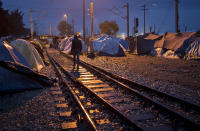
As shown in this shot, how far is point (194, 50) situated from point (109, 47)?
29.2 ft

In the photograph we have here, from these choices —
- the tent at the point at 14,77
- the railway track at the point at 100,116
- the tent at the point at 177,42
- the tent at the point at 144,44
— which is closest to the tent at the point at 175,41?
the tent at the point at 177,42

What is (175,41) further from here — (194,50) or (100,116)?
(100,116)

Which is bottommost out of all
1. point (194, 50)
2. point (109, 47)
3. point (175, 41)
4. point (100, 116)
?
point (100, 116)

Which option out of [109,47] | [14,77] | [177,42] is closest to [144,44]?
[109,47]

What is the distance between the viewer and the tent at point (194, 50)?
1543cm

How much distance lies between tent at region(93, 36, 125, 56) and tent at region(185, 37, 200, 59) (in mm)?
7185

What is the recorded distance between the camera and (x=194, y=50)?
15.7 meters

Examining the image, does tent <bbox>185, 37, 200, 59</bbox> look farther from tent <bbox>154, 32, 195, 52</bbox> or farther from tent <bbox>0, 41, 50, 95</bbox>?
tent <bbox>0, 41, 50, 95</bbox>

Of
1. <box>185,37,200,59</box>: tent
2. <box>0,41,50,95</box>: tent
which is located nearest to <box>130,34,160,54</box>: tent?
<box>185,37,200,59</box>: tent

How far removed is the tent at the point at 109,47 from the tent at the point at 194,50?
7.18 m

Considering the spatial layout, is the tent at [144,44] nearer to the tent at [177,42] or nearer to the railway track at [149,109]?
the tent at [177,42]

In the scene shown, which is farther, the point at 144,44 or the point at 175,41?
the point at 144,44

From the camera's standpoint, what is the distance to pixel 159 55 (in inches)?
784

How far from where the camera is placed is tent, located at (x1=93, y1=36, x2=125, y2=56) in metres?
20.9
